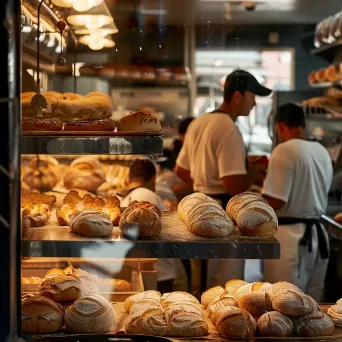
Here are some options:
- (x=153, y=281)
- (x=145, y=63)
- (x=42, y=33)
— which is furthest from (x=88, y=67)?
(x=153, y=281)

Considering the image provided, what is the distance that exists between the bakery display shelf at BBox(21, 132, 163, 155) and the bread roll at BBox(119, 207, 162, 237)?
0.21 meters

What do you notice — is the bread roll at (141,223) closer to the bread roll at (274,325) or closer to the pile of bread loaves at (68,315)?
the pile of bread loaves at (68,315)

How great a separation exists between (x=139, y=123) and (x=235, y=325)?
737 millimetres

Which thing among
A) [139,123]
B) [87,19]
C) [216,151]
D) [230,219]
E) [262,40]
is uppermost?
[262,40]

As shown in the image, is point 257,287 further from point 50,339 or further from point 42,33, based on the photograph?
point 42,33

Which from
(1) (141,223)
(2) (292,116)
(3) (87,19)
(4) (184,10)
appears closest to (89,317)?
(1) (141,223)

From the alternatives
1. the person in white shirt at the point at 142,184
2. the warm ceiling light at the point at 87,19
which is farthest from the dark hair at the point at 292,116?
the warm ceiling light at the point at 87,19

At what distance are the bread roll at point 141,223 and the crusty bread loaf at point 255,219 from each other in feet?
0.92

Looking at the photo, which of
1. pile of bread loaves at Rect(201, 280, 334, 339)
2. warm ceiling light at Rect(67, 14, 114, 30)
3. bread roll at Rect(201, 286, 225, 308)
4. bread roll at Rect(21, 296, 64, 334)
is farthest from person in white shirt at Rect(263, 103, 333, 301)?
bread roll at Rect(21, 296, 64, 334)

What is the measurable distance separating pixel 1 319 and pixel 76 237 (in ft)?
1.79

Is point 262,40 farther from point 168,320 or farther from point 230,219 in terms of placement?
point 168,320

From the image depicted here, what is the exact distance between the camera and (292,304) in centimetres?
261

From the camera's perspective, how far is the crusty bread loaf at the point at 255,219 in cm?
266

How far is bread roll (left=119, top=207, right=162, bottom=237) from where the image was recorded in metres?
2.56
